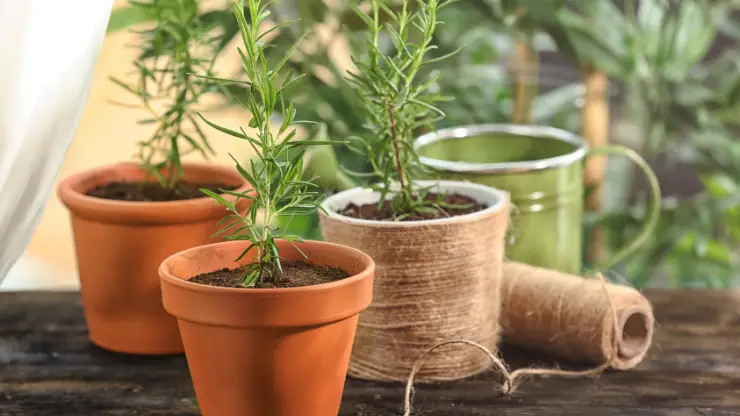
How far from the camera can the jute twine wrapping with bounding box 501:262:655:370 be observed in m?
0.75

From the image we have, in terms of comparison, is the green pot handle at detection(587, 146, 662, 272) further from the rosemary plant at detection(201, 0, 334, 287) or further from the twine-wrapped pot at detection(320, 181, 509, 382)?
the rosemary plant at detection(201, 0, 334, 287)

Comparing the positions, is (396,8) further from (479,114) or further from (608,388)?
(608,388)

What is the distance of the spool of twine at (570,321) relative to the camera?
0.75 metres

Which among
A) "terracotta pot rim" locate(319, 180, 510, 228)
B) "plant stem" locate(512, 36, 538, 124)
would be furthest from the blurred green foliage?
"terracotta pot rim" locate(319, 180, 510, 228)

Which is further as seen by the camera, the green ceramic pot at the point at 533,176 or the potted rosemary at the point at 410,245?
the green ceramic pot at the point at 533,176

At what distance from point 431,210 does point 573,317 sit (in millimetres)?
163

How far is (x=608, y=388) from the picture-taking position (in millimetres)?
721

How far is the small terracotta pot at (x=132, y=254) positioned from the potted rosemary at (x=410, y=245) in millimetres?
123

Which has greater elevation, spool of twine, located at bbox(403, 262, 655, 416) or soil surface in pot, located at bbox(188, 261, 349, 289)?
soil surface in pot, located at bbox(188, 261, 349, 289)

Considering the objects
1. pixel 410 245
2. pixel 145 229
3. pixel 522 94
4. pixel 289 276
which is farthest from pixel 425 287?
pixel 522 94

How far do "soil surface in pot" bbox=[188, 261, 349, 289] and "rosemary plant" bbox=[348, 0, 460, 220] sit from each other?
0.10 m

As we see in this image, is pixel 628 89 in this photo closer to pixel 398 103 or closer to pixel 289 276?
pixel 398 103

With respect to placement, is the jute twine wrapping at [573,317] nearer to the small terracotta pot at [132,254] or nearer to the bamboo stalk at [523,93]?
the small terracotta pot at [132,254]

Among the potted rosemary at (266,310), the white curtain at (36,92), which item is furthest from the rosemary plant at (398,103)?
the white curtain at (36,92)
